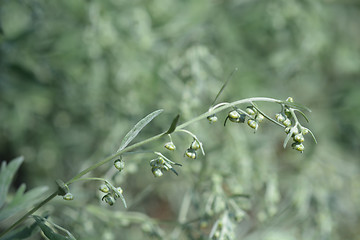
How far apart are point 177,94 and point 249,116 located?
1.47 m

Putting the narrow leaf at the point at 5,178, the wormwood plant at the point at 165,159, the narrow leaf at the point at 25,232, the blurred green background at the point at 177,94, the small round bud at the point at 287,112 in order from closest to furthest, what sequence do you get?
1. the wormwood plant at the point at 165,159
2. the small round bud at the point at 287,112
3. the narrow leaf at the point at 25,232
4. the narrow leaf at the point at 5,178
5. the blurred green background at the point at 177,94

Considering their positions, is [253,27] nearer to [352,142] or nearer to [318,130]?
[318,130]

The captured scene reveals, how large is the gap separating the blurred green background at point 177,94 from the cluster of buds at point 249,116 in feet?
2.87

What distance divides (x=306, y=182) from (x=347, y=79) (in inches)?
69.4

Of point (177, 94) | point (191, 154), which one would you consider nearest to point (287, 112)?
point (191, 154)

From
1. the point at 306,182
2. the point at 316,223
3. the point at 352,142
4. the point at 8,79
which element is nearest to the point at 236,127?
the point at 306,182

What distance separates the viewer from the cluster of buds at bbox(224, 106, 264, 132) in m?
1.20

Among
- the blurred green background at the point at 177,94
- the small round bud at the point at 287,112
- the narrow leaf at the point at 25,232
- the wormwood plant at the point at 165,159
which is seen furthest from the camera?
the blurred green background at the point at 177,94

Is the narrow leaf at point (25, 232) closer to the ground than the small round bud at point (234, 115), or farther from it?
closer to the ground

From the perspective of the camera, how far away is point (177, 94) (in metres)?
2.67

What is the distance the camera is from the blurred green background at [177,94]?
96.0 inches

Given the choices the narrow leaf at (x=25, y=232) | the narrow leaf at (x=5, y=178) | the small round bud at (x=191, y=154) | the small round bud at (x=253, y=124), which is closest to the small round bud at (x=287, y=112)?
the small round bud at (x=253, y=124)

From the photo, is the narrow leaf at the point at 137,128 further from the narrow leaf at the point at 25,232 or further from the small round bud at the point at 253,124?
the narrow leaf at the point at 25,232

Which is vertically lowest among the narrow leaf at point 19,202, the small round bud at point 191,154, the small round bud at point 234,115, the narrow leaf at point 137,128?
the narrow leaf at point 19,202
